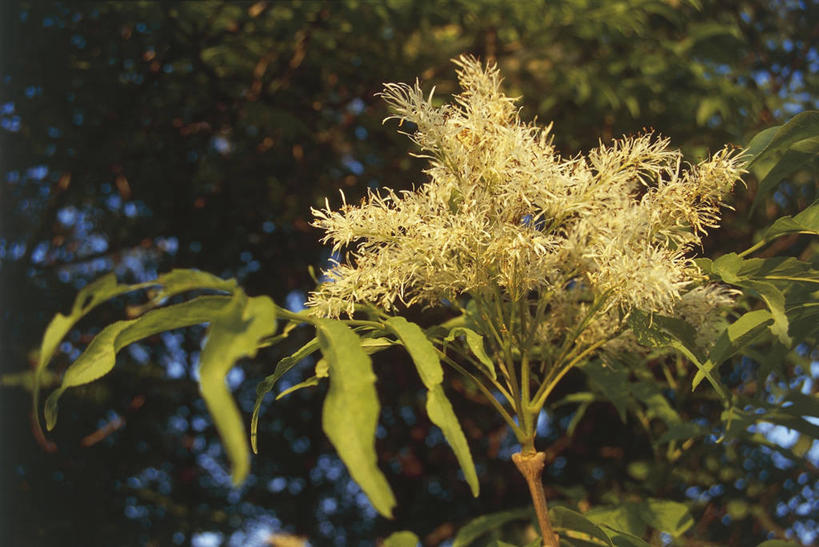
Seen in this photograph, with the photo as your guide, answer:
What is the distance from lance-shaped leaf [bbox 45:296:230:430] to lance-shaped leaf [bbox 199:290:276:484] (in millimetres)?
13

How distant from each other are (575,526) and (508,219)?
0.30m

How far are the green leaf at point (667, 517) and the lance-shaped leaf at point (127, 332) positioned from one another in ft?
1.93

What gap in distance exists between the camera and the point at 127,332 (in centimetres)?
48

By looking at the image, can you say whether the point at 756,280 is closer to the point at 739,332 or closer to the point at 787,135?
the point at 739,332

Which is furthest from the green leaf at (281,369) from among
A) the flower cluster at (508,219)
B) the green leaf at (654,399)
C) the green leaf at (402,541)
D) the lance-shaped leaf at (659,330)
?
the green leaf at (654,399)

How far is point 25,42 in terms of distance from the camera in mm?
1682

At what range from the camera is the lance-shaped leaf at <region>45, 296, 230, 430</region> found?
459mm

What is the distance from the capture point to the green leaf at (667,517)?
766 millimetres

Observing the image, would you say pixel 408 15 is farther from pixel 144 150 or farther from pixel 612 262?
pixel 612 262

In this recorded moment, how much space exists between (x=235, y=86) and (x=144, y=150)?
32 centimetres

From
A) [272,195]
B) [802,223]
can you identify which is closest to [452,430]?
[802,223]

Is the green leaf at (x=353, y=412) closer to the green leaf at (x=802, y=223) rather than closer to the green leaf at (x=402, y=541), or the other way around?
the green leaf at (x=402, y=541)

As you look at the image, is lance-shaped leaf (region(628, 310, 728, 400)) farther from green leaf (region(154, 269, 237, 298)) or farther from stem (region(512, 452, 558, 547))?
green leaf (region(154, 269, 237, 298))

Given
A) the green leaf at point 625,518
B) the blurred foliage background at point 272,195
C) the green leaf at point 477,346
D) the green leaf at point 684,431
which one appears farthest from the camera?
the blurred foliage background at point 272,195
